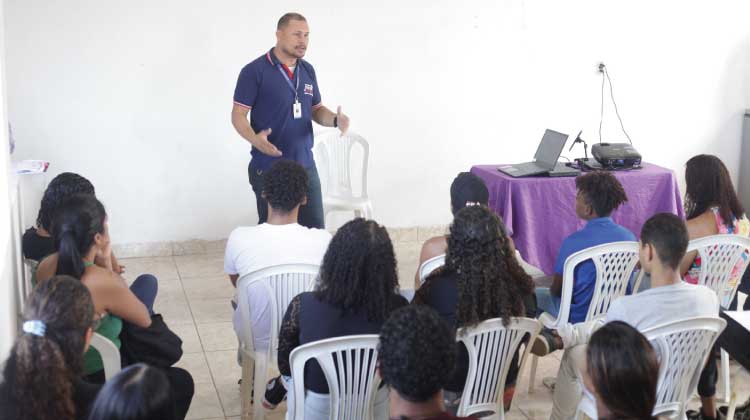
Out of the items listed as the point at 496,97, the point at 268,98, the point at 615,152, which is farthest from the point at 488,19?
the point at 268,98

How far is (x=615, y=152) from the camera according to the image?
5.54 meters

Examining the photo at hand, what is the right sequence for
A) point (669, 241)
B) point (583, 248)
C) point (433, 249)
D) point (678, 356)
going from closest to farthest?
point (678, 356) → point (669, 241) → point (433, 249) → point (583, 248)

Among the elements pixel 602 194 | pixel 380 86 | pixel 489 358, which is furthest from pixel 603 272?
pixel 380 86

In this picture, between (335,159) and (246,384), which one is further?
(335,159)

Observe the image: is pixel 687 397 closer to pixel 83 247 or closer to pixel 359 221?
pixel 359 221

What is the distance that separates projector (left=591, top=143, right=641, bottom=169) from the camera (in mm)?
5496

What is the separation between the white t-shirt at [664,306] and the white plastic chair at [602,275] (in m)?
0.61

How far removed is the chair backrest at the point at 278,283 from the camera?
132 inches

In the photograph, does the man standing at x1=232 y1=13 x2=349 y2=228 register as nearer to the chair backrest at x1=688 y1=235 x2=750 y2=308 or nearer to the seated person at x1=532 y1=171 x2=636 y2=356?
the seated person at x1=532 y1=171 x2=636 y2=356

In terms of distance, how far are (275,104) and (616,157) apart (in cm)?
216

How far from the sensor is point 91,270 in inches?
113

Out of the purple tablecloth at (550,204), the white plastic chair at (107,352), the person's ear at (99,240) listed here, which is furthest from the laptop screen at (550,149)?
the white plastic chair at (107,352)

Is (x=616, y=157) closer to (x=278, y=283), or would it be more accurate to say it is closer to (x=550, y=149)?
(x=550, y=149)

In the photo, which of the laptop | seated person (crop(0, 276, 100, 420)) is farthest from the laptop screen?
seated person (crop(0, 276, 100, 420))
